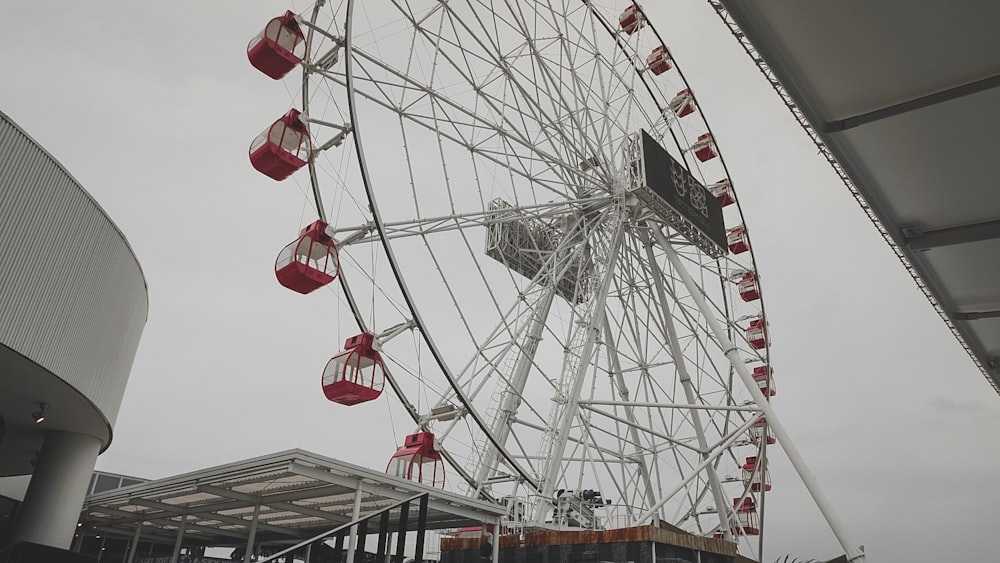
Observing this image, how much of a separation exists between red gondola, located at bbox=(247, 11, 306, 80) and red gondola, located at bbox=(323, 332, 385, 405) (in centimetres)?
572

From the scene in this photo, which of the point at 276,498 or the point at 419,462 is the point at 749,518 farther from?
the point at 276,498

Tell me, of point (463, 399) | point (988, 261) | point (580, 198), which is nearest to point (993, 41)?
point (988, 261)

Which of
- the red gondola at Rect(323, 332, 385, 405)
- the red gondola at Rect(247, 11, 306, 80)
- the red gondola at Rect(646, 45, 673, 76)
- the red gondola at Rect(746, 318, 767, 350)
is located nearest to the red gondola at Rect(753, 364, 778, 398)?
the red gondola at Rect(746, 318, 767, 350)

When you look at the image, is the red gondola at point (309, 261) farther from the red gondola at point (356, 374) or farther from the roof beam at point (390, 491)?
the roof beam at point (390, 491)

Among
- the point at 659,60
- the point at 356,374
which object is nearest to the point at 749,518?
the point at 659,60

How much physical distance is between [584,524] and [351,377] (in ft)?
19.5

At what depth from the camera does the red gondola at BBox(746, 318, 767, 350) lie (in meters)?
23.2

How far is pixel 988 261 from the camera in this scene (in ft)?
24.1

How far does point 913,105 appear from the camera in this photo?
5.91 m

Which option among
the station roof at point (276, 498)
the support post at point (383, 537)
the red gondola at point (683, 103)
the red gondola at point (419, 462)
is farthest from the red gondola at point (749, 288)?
the support post at point (383, 537)

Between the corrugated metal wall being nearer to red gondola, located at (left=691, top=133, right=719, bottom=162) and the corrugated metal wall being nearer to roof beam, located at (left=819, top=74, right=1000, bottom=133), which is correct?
roof beam, located at (left=819, top=74, right=1000, bottom=133)

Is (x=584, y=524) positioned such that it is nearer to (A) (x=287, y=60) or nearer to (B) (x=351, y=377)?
(B) (x=351, y=377)

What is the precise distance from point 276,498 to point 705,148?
56.8 ft

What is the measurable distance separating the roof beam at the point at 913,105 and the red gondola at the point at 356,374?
9532mm
